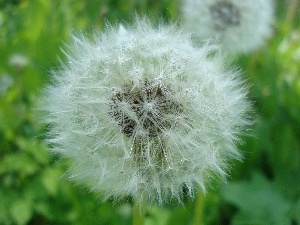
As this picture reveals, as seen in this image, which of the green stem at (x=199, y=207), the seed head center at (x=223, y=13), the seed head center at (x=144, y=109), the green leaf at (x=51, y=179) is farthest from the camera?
the seed head center at (x=223, y=13)

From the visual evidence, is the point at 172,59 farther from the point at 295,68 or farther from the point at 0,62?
the point at 295,68

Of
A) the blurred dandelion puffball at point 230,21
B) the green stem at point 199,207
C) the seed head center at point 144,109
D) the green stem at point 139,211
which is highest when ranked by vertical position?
the blurred dandelion puffball at point 230,21

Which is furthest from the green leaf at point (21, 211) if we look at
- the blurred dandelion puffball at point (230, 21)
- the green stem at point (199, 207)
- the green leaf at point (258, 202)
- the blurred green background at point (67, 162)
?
the blurred dandelion puffball at point (230, 21)

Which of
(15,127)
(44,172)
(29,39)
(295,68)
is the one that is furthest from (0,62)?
(295,68)

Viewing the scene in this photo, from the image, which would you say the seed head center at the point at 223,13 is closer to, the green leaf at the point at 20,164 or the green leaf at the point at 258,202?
the green leaf at the point at 258,202

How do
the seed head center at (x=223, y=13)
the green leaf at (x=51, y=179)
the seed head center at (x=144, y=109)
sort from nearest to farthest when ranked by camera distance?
the seed head center at (x=144, y=109) → the green leaf at (x=51, y=179) → the seed head center at (x=223, y=13)

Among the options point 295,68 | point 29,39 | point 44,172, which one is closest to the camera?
point 44,172

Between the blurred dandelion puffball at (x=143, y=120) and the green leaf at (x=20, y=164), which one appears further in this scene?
the green leaf at (x=20, y=164)

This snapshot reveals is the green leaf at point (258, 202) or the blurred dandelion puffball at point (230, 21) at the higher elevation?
the blurred dandelion puffball at point (230, 21)
